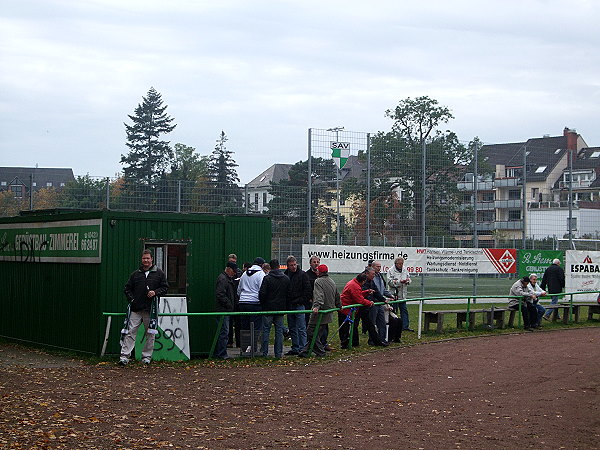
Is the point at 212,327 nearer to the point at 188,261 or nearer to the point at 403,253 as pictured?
the point at 188,261

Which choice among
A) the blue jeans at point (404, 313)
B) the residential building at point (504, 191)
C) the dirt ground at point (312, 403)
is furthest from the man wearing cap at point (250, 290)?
the residential building at point (504, 191)

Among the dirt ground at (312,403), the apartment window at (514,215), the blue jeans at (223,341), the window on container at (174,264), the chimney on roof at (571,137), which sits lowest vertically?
the dirt ground at (312,403)

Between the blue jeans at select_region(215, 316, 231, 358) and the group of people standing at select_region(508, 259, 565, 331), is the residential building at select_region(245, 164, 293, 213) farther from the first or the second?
→ the blue jeans at select_region(215, 316, 231, 358)

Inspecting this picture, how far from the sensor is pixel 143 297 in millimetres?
14656

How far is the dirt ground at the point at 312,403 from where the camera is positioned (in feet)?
31.1

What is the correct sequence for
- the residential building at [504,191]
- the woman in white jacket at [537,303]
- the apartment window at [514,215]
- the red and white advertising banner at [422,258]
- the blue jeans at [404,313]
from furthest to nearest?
1. the apartment window at [514,215]
2. the residential building at [504,191]
3. the red and white advertising banner at [422,258]
4. the woman in white jacket at [537,303]
5. the blue jeans at [404,313]

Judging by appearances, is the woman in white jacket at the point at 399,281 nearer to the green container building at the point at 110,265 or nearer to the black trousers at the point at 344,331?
the black trousers at the point at 344,331

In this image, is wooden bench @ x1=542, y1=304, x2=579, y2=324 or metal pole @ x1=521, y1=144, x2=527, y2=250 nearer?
wooden bench @ x1=542, y1=304, x2=579, y2=324

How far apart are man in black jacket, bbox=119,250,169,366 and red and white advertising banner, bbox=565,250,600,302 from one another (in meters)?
17.1

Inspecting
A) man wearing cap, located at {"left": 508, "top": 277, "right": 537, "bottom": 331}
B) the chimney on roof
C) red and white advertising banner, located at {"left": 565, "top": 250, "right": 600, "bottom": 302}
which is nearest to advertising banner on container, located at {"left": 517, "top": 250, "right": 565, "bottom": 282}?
red and white advertising banner, located at {"left": 565, "top": 250, "right": 600, "bottom": 302}

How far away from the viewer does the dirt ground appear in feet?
31.1

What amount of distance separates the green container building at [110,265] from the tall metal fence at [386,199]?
506 cm

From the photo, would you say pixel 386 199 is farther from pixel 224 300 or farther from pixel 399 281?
pixel 224 300

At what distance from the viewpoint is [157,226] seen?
1628 cm
